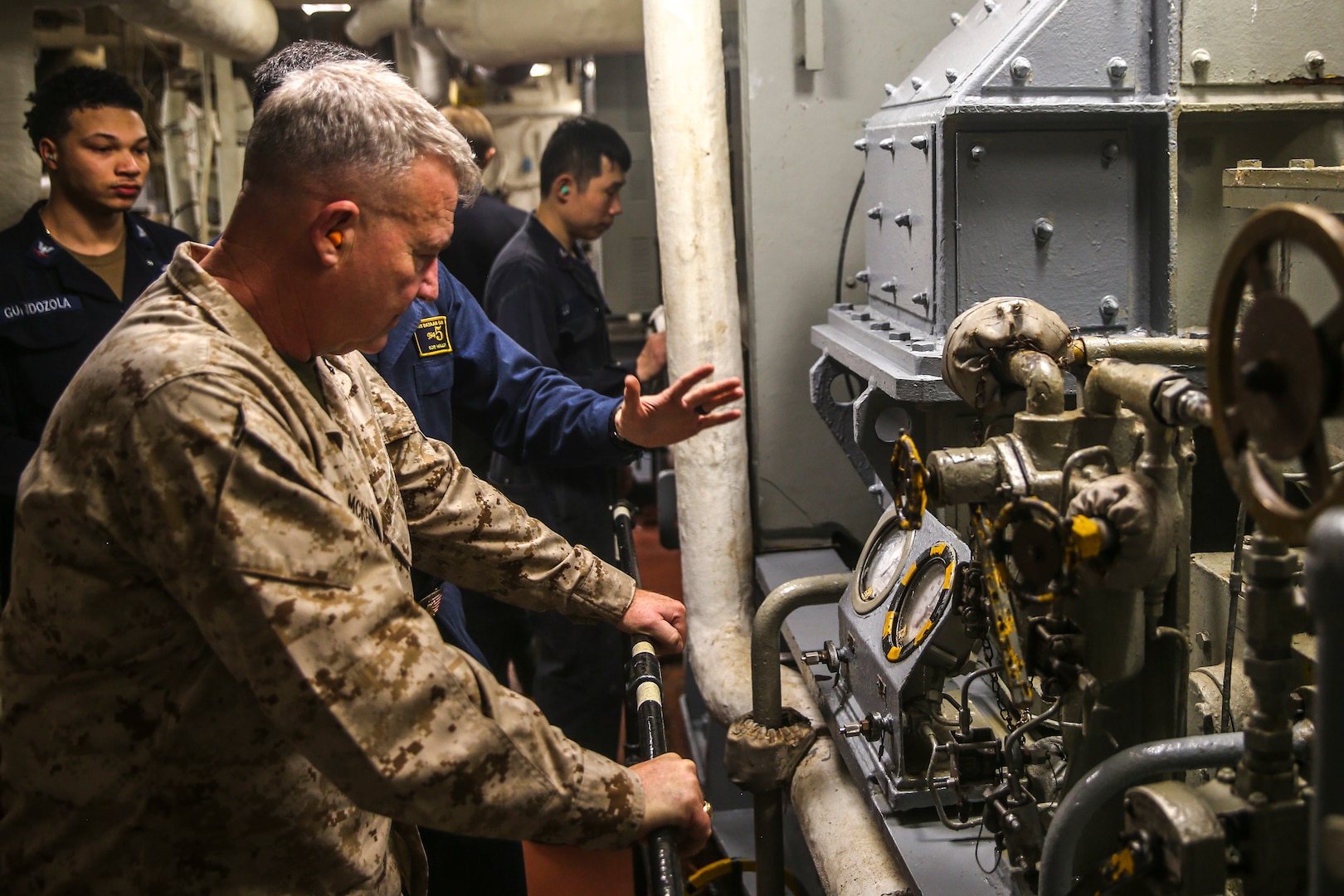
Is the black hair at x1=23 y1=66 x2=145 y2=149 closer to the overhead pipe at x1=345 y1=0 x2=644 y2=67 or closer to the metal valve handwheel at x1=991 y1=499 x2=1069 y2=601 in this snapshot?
the overhead pipe at x1=345 y1=0 x2=644 y2=67

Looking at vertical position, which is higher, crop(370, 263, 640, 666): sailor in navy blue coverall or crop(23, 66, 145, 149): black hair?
crop(23, 66, 145, 149): black hair

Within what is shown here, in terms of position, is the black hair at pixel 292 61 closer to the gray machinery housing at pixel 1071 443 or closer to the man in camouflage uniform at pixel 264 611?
the man in camouflage uniform at pixel 264 611

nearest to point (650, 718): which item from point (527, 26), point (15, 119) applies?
point (15, 119)

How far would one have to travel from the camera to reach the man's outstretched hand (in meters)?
2.08

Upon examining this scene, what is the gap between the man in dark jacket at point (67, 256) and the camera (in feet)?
10.2

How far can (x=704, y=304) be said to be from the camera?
3.29 meters

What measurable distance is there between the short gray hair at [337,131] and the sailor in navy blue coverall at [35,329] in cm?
204

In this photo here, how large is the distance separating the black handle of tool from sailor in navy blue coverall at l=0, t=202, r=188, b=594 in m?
1.60

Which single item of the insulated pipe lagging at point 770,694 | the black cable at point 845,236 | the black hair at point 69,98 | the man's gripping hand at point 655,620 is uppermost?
the black hair at point 69,98

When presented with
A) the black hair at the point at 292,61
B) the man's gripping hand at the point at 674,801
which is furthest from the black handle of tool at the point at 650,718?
the black hair at the point at 292,61

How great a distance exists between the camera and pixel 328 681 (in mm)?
1166

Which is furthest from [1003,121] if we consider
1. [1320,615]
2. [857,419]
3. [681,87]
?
[1320,615]

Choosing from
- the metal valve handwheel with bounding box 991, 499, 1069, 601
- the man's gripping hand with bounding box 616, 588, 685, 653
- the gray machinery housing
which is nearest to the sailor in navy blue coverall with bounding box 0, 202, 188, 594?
the man's gripping hand with bounding box 616, 588, 685, 653

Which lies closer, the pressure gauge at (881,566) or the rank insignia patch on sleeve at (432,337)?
the pressure gauge at (881,566)
